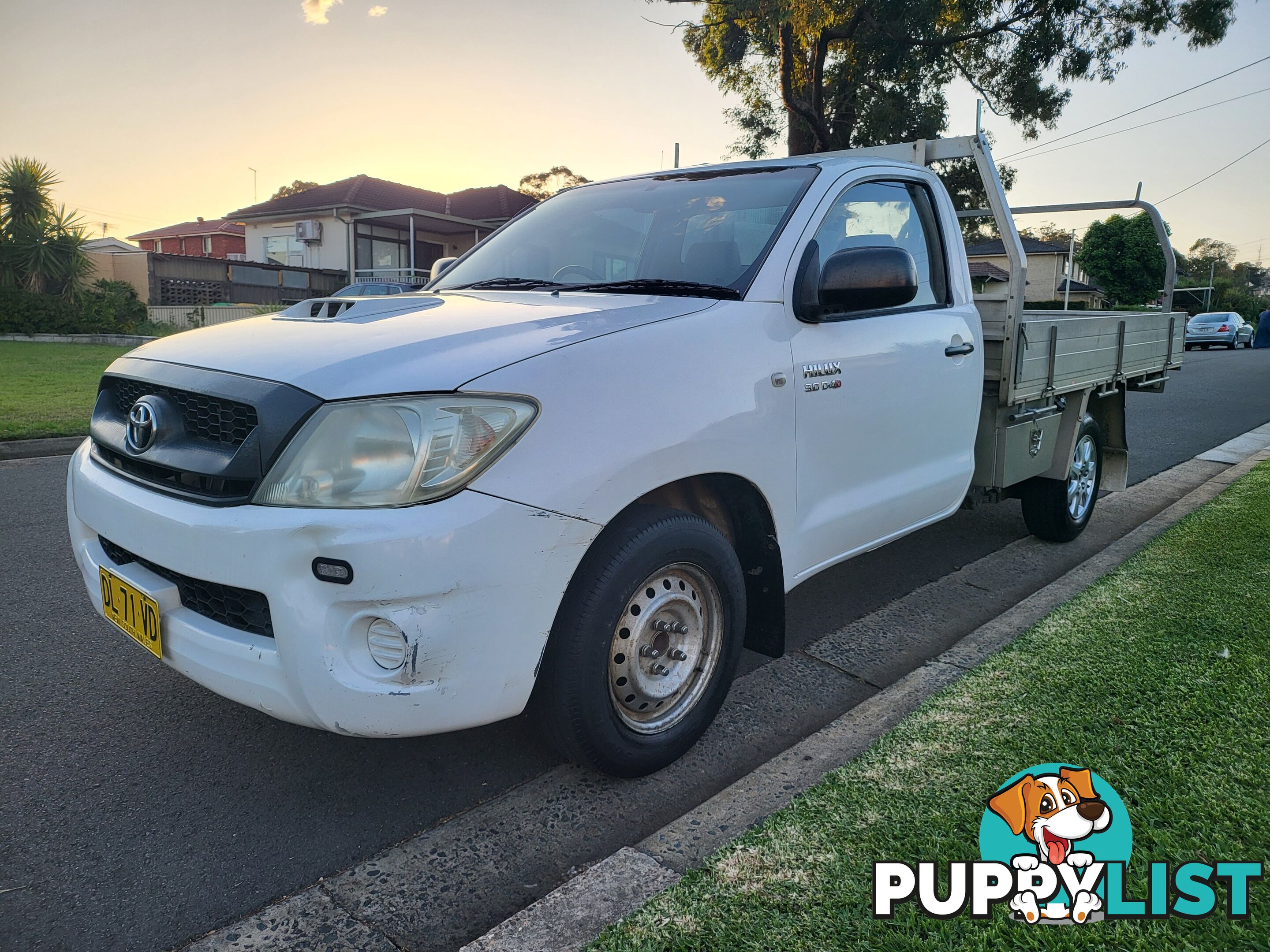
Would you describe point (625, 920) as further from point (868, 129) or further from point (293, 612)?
point (868, 129)

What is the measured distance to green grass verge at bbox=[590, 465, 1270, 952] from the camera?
191 centimetres

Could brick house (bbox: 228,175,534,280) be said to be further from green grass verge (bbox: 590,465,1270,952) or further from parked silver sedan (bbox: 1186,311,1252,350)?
green grass verge (bbox: 590,465,1270,952)

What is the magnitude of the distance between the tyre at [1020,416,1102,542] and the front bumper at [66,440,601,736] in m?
3.78

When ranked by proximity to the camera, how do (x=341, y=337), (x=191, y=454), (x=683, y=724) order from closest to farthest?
1. (x=191, y=454)
2. (x=341, y=337)
3. (x=683, y=724)

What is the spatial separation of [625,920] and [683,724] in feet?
2.66

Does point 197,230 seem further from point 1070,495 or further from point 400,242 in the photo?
point 1070,495

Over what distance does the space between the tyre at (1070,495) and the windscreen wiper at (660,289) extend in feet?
9.82

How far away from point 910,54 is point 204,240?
39.6m

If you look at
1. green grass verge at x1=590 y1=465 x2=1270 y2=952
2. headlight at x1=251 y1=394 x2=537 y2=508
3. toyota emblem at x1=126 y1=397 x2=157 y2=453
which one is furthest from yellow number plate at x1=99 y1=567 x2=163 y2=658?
green grass verge at x1=590 y1=465 x2=1270 y2=952

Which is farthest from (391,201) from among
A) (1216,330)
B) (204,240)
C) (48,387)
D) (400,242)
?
(1216,330)

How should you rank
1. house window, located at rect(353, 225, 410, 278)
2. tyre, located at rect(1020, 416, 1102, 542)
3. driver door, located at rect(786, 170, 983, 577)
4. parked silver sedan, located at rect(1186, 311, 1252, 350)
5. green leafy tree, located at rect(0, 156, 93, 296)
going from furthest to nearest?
1. parked silver sedan, located at rect(1186, 311, 1252, 350)
2. house window, located at rect(353, 225, 410, 278)
3. green leafy tree, located at rect(0, 156, 93, 296)
4. tyre, located at rect(1020, 416, 1102, 542)
5. driver door, located at rect(786, 170, 983, 577)

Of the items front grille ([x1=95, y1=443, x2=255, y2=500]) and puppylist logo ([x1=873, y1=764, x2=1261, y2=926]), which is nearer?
puppylist logo ([x1=873, y1=764, x2=1261, y2=926])

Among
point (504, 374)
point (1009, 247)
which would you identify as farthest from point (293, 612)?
point (1009, 247)

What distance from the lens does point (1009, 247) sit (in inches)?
180
